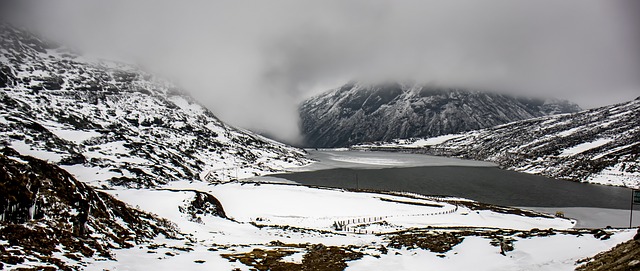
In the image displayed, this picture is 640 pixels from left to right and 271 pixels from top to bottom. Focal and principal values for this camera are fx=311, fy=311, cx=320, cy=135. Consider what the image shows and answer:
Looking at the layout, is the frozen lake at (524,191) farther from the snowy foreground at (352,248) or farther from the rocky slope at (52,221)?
the rocky slope at (52,221)

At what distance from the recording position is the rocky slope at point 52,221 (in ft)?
45.0

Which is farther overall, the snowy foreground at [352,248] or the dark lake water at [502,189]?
the dark lake water at [502,189]

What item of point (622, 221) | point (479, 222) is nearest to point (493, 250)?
point (479, 222)

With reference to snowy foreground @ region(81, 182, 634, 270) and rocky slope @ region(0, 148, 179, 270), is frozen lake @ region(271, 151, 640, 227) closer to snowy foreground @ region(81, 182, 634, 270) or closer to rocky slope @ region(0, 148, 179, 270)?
snowy foreground @ region(81, 182, 634, 270)

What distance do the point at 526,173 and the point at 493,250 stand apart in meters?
196

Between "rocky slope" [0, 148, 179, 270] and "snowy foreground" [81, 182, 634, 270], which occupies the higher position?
"rocky slope" [0, 148, 179, 270]

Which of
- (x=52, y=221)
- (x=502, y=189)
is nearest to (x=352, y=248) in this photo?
(x=52, y=221)

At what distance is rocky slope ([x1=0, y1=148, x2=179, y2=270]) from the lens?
13.7 metres

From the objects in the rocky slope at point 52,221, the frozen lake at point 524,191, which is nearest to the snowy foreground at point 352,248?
the rocky slope at point 52,221

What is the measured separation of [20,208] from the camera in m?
16.7

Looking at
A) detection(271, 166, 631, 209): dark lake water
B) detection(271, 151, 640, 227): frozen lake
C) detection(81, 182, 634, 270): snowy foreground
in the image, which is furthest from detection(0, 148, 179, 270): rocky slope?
detection(271, 166, 631, 209): dark lake water

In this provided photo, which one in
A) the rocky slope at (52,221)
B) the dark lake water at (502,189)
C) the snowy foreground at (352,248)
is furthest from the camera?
the dark lake water at (502,189)

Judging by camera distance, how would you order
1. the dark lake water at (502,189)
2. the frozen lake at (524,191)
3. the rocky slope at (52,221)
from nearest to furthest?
1. the rocky slope at (52,221)
2. the frozen lake at (524,191)
3. the dark lake water at (502,189)

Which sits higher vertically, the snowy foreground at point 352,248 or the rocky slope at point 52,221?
the rocky slope at point 52,221
